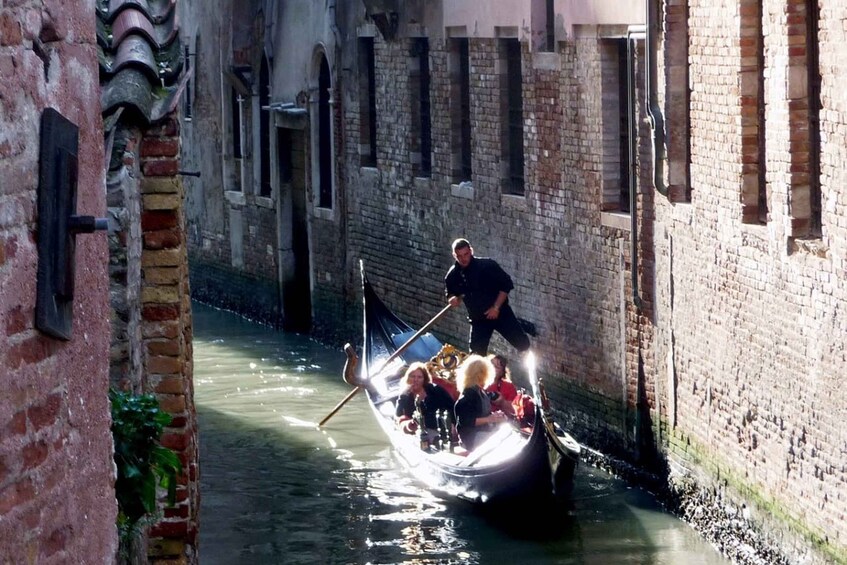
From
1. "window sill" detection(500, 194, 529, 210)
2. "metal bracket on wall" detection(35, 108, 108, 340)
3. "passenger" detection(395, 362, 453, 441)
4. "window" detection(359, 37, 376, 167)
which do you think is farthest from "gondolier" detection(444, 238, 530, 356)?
"metal bracket on wall" detection(35, 108, 108, 340)

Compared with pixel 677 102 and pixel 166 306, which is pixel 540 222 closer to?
pixel 677 102

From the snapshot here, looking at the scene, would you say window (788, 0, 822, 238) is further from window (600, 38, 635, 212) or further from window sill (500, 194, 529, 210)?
window sill (500, 194, 529, 210)

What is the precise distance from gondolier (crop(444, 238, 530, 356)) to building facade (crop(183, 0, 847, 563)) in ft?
0.88

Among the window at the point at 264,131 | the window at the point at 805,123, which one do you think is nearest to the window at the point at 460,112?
the window at the point at 264,131

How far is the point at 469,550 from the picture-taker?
1055 centimetres

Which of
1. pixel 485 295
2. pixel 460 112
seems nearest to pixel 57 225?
pixel 485 295

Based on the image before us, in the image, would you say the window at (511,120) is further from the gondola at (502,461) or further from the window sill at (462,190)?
the gondola at (502,461)

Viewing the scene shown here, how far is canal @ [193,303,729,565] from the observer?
10.4 meters

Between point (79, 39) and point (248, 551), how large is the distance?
7020 millimetres

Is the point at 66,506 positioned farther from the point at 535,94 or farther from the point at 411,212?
the point at 411,212

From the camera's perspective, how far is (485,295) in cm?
1337

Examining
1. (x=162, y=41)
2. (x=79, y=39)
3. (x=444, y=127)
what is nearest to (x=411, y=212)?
(x=444, y=127)

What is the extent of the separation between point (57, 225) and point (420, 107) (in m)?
12.9

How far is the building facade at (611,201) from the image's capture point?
888 centimetres
